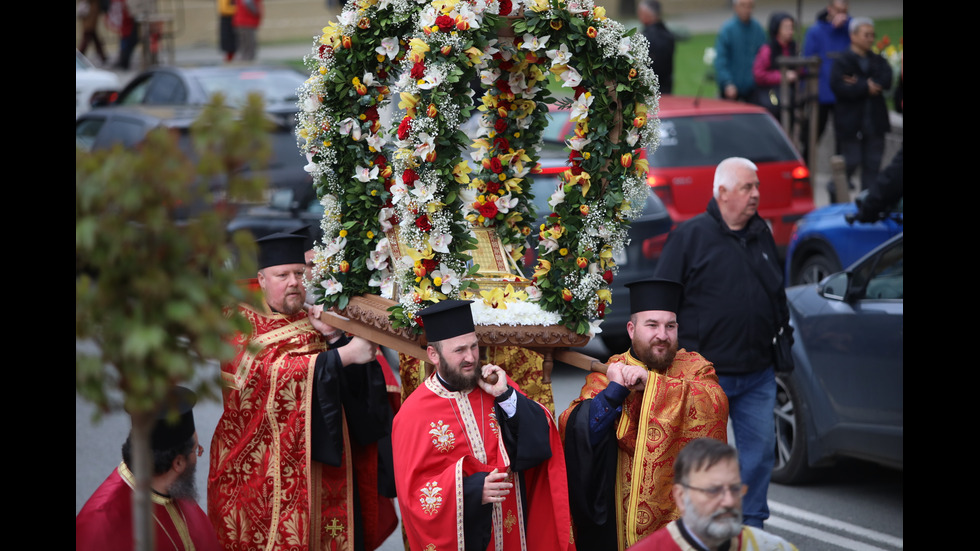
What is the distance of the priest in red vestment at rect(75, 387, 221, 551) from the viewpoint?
4.63 meters

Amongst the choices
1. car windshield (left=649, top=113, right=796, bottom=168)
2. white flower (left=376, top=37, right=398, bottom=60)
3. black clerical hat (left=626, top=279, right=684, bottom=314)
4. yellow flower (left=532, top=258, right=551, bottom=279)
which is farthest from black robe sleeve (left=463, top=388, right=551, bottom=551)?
car windshield (left=649, top=113, right=796, bottom=168)

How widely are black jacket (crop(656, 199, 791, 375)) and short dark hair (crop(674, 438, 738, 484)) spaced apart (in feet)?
8.15

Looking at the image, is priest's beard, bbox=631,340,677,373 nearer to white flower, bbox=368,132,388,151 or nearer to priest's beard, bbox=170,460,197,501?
white flower, bbox=368,132,388,151

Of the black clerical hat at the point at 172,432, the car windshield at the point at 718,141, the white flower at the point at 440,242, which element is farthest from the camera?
the car windshield at the point at 718,141

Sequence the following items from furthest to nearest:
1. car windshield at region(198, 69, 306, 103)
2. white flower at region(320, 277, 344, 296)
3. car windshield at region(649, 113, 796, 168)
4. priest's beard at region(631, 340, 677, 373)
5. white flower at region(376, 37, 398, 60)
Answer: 1. car windshield at region(198, 69, 306, 103)
2. car windshield at region(649, 113, 796, 168)
3. white flower at region(320, 277, 344, 296)
4. white flower at region(376, 37, 398, 60)
5. priest's beard at region(631, 340, 677, 373)

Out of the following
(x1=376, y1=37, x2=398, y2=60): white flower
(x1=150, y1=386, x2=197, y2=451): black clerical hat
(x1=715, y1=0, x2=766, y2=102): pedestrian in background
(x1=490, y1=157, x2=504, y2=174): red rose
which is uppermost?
(x1=715, y1=0, x2=766, y2=102): pedestrian in background

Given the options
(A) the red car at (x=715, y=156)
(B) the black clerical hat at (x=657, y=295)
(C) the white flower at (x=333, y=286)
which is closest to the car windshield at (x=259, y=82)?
(A) the red car at (x=715, y=156)

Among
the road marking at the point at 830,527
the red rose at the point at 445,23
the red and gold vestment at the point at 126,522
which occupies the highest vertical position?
the red rose at the point at 445,23

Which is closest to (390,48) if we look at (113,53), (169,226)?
(169,226)

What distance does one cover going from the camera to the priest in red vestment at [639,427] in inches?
200

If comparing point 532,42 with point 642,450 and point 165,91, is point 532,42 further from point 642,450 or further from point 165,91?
point 165,91

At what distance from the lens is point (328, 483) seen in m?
5.74

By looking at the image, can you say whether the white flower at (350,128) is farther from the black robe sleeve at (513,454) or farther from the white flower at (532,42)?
the black robe sleeve at (513,454)
